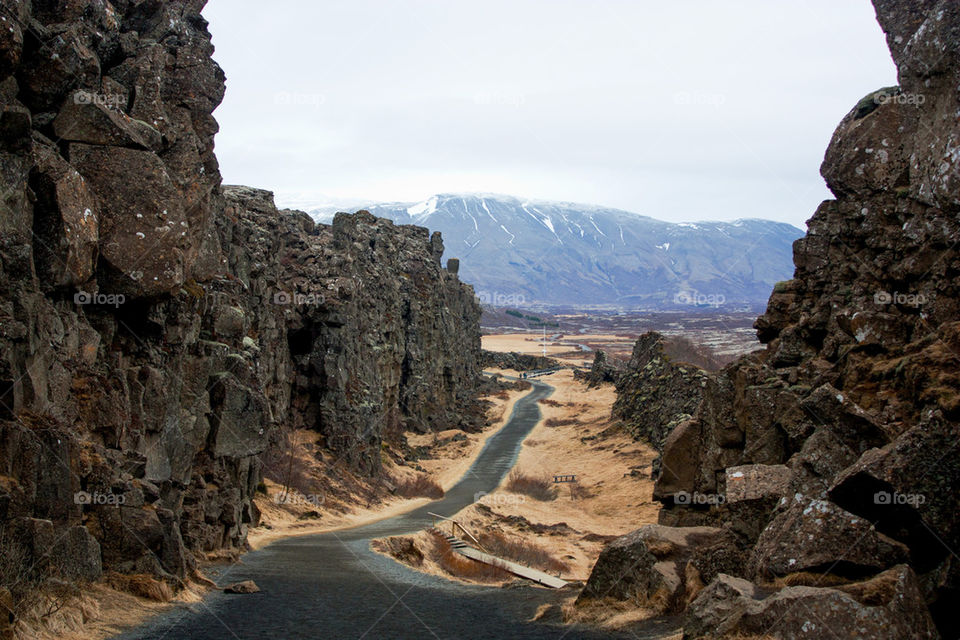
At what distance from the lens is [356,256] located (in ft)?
178

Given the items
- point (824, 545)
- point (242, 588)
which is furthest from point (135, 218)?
point (824, 545)

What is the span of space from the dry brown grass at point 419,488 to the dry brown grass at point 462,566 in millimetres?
15382

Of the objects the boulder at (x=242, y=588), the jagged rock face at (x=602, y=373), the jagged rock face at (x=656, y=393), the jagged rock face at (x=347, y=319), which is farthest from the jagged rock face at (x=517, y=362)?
the boulder at (x=242, y=588)

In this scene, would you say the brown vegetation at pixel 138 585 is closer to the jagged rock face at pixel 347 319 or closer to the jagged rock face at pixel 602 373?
the jagged rock face at pixel 347 319

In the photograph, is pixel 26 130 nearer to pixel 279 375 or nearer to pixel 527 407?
pixel 279 375

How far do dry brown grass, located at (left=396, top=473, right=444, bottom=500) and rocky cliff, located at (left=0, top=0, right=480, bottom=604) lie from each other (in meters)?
16.4

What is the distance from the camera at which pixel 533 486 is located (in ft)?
160

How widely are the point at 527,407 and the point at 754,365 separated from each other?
6748 cm

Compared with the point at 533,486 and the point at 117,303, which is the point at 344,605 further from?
the point at 533,486

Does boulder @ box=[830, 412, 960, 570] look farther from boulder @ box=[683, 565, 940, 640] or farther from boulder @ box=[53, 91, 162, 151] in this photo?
boulder @ box=[53, 91, 162, 151]

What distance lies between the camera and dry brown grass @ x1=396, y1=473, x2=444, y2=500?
45.7 meters

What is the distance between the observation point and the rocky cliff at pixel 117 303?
14.4 meters

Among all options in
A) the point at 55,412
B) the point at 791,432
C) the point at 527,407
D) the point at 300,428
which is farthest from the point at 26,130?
the point at 527,407

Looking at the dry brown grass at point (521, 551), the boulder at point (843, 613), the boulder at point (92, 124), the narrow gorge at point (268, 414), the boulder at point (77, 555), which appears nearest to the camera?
the boulder at point (843, 613)
